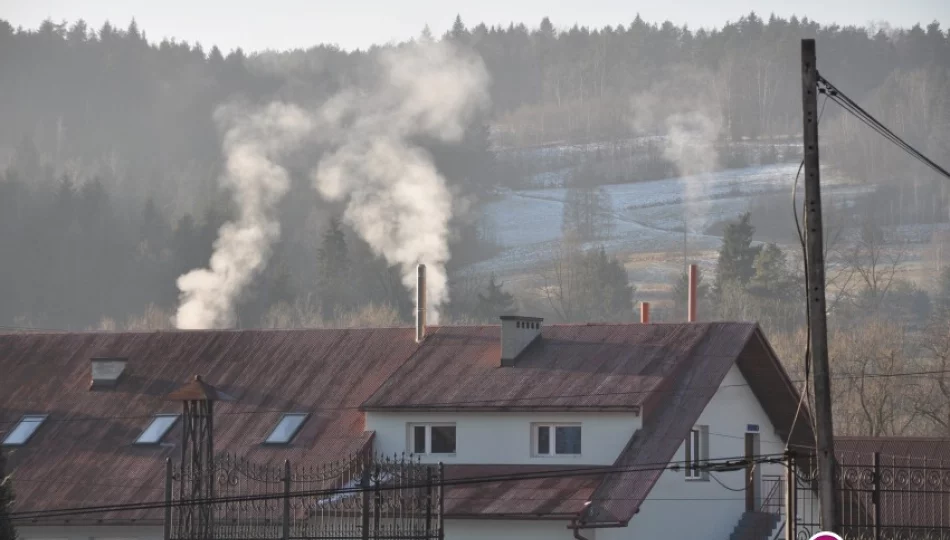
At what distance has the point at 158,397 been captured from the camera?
42.7 metres

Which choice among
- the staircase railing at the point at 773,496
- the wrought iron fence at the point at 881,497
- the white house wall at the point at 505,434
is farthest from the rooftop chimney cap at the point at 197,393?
the staircase railing at the point at 773,496

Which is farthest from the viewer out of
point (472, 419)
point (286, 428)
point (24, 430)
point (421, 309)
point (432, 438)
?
point (421, 309)

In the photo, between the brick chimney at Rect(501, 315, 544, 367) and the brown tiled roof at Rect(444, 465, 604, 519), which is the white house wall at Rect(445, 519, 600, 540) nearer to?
the brown tiled roof at Rect(444, 465, 604, 519)

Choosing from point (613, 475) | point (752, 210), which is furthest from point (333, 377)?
point (752, 210)

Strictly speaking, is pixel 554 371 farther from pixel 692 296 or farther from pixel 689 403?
pixel 692 296

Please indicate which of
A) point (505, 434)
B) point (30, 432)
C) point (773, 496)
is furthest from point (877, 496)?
point (30, 432)

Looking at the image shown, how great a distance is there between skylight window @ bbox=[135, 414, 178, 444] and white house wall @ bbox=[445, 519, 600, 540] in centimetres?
900

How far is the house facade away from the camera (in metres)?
35.7

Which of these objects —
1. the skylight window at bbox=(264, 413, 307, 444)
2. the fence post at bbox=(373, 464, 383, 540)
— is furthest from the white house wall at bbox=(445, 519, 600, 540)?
the fence post at bbox=(373, 464, 383, 540)

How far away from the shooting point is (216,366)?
43531 millimetres

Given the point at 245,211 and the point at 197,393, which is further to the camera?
the point at 245,211

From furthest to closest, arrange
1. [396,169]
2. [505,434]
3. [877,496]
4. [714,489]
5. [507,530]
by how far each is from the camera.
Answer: [396,169], [714,489], [505,434], [507,530], [877,496]

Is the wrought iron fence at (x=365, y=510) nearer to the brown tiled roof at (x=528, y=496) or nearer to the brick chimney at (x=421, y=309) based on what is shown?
the brown tiled roof at (x=528, y=496)

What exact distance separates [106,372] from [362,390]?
306 inches
